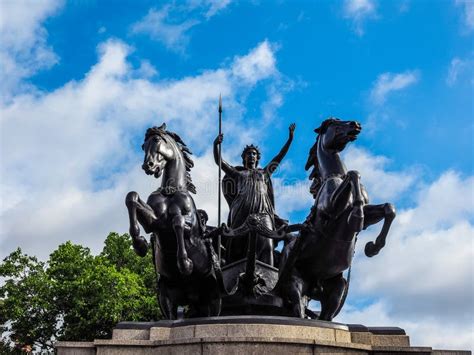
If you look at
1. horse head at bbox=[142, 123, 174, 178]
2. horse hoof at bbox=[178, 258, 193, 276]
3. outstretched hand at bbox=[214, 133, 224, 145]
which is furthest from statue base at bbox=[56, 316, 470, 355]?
outstretched hand at bbox=[214, 133, 224, 145]

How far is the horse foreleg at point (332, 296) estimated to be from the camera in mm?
10039

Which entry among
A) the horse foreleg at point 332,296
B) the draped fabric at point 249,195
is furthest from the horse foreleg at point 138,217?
the horse foreleg at point 332,296

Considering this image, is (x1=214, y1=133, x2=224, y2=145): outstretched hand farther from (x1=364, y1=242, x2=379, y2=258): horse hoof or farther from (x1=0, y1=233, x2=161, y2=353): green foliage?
(x1=0, y1=233, x2=161, y2=353): green foliage

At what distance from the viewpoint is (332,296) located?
33.3ft

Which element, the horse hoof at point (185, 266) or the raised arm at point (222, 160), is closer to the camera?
the horse hoof at point (185, 266)

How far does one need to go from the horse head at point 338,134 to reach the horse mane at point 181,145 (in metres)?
2.46

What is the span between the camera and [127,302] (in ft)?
97.3

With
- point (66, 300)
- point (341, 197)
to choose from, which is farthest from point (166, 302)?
point (66, 300)

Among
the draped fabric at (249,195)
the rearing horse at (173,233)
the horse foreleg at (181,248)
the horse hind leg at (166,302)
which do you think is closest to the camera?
the horse foreleg at (181,248)

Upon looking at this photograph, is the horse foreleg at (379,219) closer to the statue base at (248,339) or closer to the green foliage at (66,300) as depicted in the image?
the statue base at (248,339)

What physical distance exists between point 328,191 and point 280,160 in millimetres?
3203

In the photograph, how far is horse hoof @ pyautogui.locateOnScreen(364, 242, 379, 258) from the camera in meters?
9.51

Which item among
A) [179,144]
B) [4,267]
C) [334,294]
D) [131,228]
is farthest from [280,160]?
[4,267]

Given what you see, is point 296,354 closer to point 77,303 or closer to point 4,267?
point 77,303
